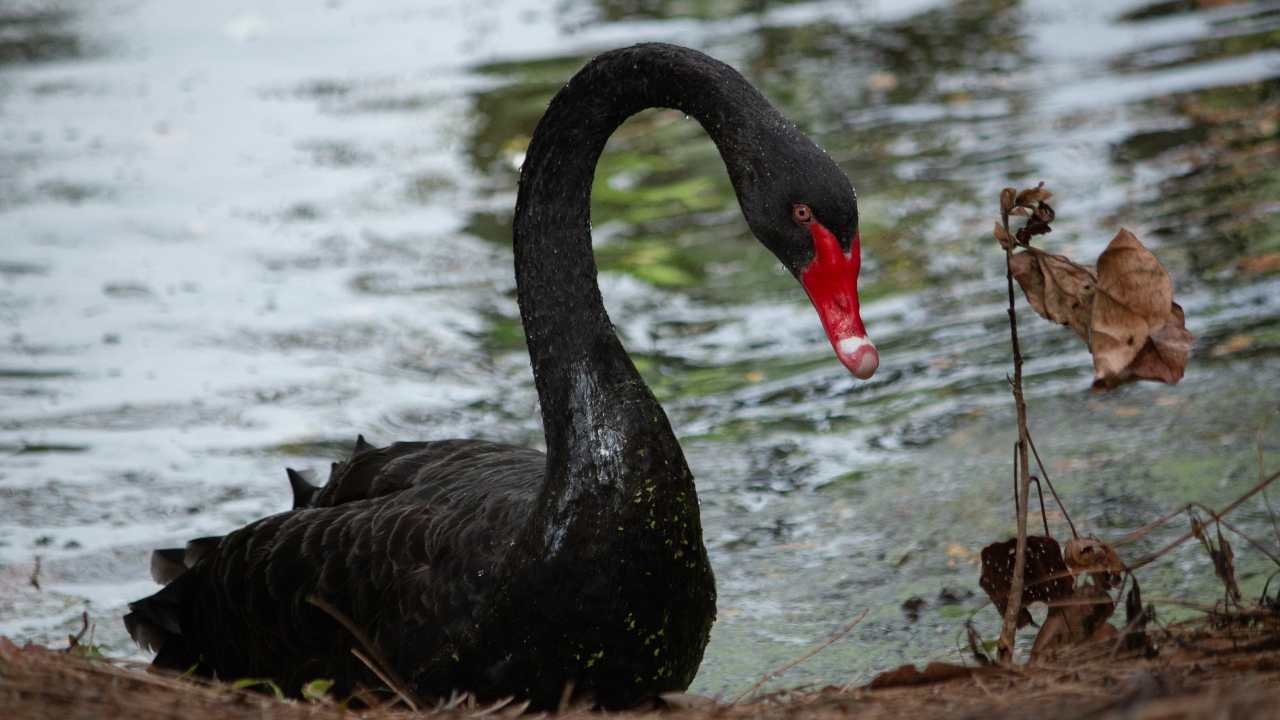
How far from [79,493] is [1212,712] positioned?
14.8 ft

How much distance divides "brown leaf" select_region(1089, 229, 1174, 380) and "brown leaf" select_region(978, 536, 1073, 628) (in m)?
0.44

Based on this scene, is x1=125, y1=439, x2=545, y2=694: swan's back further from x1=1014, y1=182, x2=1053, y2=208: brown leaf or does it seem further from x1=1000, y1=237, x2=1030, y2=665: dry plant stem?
x1=1014, y1=182, x2=1053, y2=208: brown leaf

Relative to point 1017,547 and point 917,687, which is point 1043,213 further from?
point 917,687

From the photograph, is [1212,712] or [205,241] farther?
[205,241]

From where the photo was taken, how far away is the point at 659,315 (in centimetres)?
711

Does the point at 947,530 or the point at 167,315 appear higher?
the point at 167,315

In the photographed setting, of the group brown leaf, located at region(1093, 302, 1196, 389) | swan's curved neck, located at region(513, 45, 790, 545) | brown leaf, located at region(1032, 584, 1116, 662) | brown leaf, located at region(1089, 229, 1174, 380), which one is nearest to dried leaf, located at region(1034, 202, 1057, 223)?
brown leaf, located at region(1089, 229, 1174, 380)

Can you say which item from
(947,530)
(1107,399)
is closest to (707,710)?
(947,530)

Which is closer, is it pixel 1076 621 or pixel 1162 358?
pixel 1162 358

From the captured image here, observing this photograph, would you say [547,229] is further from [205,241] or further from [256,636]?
[205,241]

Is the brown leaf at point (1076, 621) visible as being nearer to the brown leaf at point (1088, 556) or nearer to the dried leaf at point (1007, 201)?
the brown leaf at point (1088, 556)

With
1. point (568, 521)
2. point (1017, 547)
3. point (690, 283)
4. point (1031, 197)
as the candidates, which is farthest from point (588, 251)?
point (690, 283)

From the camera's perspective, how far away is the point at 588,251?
3705 millimetres

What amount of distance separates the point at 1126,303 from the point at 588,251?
1.18 m
